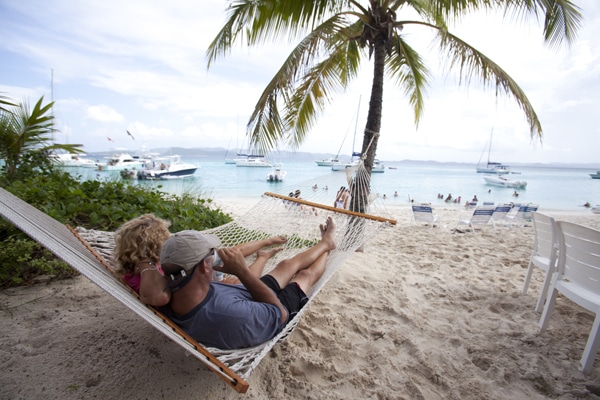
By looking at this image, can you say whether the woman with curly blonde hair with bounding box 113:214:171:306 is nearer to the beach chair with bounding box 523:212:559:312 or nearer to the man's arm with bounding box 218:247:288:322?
the man's arm with bounding box 218:247:288:322

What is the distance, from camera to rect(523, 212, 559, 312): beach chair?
1.91 metres

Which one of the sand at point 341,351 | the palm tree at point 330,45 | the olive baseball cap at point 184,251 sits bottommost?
the sand at point 341,351

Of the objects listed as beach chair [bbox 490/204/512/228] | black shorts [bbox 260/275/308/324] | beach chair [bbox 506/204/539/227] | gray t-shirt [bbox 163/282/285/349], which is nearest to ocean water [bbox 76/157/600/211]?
black shorts [bbox 260/275/308/324]

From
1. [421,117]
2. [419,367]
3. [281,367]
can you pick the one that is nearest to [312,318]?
[281,367]

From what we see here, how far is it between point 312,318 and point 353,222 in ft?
2.81

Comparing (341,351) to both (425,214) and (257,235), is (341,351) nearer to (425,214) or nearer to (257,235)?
(257,235)

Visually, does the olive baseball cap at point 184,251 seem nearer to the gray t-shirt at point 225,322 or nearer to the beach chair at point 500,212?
the gray t-shirt at point 225,322

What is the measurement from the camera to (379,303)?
2145mm

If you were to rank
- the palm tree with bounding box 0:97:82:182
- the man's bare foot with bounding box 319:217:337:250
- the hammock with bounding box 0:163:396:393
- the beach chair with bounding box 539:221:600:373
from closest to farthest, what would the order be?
the hammock with bounding box 0:163:396:393
the beach chair with bounding box 539:221:600:373
the man's bare foot with bounding box 319:217:337:250
the palm tree with bounding box 0:97:82:182

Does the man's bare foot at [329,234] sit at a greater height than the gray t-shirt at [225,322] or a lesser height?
greater

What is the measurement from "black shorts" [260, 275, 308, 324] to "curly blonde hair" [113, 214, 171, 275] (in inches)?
22.0

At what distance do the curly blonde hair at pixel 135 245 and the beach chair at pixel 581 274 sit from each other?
196cm

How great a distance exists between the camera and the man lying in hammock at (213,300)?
3.80 feet

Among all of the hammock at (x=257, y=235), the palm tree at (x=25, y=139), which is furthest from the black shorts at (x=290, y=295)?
the palm tree at (x=25, y=139)
